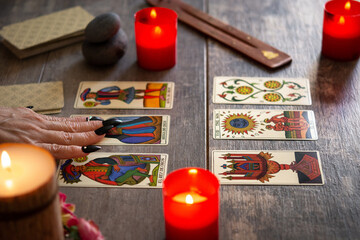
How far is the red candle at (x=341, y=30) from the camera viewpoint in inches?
62.9

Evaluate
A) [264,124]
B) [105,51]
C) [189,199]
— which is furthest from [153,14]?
[189,199]

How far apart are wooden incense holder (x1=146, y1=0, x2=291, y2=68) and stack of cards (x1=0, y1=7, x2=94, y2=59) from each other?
315 millimetres

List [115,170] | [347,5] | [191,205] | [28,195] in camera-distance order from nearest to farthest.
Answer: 1. [28,195]
2. [191,205]
3. [115,170]
4. [347,5]

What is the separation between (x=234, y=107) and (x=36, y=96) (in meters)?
0.58

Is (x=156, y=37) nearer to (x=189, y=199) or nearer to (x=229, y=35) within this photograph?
(x=229, y=35)

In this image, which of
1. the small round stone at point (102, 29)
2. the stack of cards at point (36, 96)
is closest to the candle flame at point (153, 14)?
the small round stone at point (102, 29)

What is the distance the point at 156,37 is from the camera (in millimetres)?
1579

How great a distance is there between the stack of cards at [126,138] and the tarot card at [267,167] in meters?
0.14

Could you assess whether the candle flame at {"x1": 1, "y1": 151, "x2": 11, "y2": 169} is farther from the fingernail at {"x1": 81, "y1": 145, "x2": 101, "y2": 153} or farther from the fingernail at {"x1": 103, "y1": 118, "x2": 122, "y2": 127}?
the fingernail at {"x1": 103, "y1": 118, "x2": 122, "y2": 127}

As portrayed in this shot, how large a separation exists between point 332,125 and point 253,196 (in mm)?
373

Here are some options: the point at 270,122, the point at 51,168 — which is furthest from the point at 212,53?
the point at 51,168

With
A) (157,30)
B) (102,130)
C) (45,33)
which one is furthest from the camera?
(45,33)

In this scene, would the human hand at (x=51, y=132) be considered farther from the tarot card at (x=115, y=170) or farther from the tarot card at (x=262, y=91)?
the tarot card at (x=262, y=91)

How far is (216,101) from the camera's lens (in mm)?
1483
